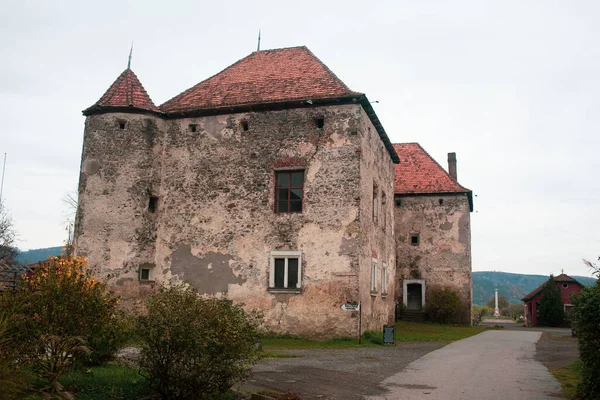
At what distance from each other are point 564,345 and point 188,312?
1778cm

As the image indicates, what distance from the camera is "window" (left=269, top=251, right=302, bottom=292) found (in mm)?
19547

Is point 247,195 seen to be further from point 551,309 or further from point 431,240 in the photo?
point 551,309

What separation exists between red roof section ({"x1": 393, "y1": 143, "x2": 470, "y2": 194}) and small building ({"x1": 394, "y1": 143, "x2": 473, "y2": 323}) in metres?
0.06

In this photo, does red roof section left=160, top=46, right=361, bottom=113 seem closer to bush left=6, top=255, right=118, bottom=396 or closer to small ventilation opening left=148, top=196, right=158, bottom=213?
small ventilation opening left=148, top=196, right=158, bottom=213

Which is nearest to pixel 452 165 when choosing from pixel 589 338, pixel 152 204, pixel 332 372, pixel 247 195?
pixel 247 195

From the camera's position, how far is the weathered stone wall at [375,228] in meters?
20.2

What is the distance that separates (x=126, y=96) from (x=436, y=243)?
844 inches

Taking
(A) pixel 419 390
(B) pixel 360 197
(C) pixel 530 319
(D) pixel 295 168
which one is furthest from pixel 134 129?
(C) pixel 530 319

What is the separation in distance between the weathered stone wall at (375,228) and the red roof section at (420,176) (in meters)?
7.67

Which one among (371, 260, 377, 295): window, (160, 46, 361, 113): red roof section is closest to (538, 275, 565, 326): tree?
(371, 260, 377, 295): window

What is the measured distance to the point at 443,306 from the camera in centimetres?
3303

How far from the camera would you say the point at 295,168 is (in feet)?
66.5

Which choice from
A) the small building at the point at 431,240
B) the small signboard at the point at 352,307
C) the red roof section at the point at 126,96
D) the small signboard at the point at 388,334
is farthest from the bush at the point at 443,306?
the red roof section at the point at 126,96

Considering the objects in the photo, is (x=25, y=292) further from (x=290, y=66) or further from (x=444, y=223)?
(x=444, y=223)
